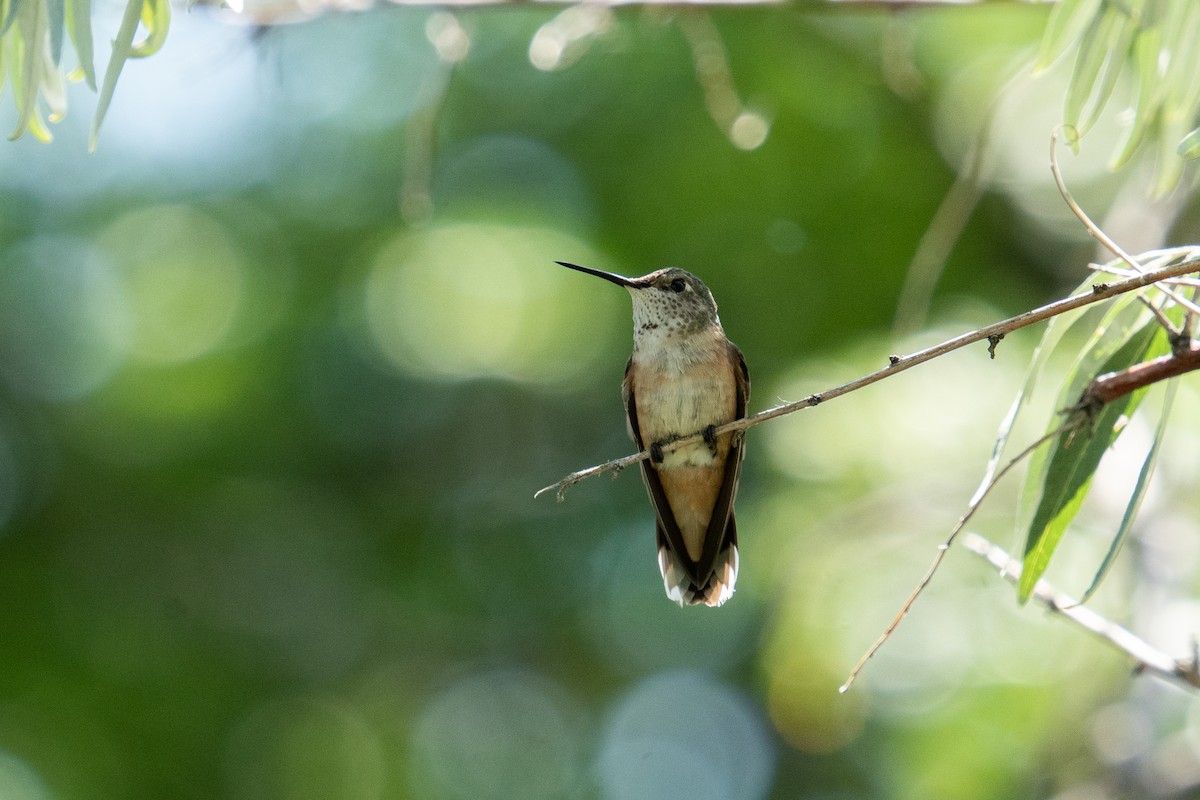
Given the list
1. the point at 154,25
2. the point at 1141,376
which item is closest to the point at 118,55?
the point at 154,25

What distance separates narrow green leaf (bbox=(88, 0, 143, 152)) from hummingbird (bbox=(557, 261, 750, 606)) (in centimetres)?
232

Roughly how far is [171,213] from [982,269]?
575 centimetres

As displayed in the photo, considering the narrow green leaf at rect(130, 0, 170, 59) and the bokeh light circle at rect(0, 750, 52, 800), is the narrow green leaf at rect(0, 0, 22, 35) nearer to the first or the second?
the narrow green leaf at rect(130, 0, 170, 59)

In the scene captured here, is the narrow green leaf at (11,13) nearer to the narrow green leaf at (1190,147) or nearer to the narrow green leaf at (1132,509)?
the narrow green leaf at (1190,147)

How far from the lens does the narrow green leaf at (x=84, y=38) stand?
8.46 feet

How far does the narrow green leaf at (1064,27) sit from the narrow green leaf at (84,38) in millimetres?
2130

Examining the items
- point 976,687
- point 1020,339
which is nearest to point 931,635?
point 976,687

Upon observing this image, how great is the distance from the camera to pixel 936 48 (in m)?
8.50

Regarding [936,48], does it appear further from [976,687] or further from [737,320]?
[976,687]

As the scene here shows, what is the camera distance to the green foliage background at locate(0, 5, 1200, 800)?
8.23 m

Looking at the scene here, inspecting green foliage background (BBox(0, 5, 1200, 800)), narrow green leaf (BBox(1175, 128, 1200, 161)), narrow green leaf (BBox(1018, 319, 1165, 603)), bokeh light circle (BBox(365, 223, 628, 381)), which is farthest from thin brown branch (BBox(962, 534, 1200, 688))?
bokeh light circle (BBox(365, 223, 628, 381))

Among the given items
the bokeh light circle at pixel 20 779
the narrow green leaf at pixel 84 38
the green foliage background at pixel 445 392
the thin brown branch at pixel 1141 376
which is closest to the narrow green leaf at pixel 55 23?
the narrow green leaf at pixel 84 38

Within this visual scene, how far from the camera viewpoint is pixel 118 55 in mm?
2453

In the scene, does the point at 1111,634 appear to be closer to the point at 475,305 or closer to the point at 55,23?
the point at 55,23
